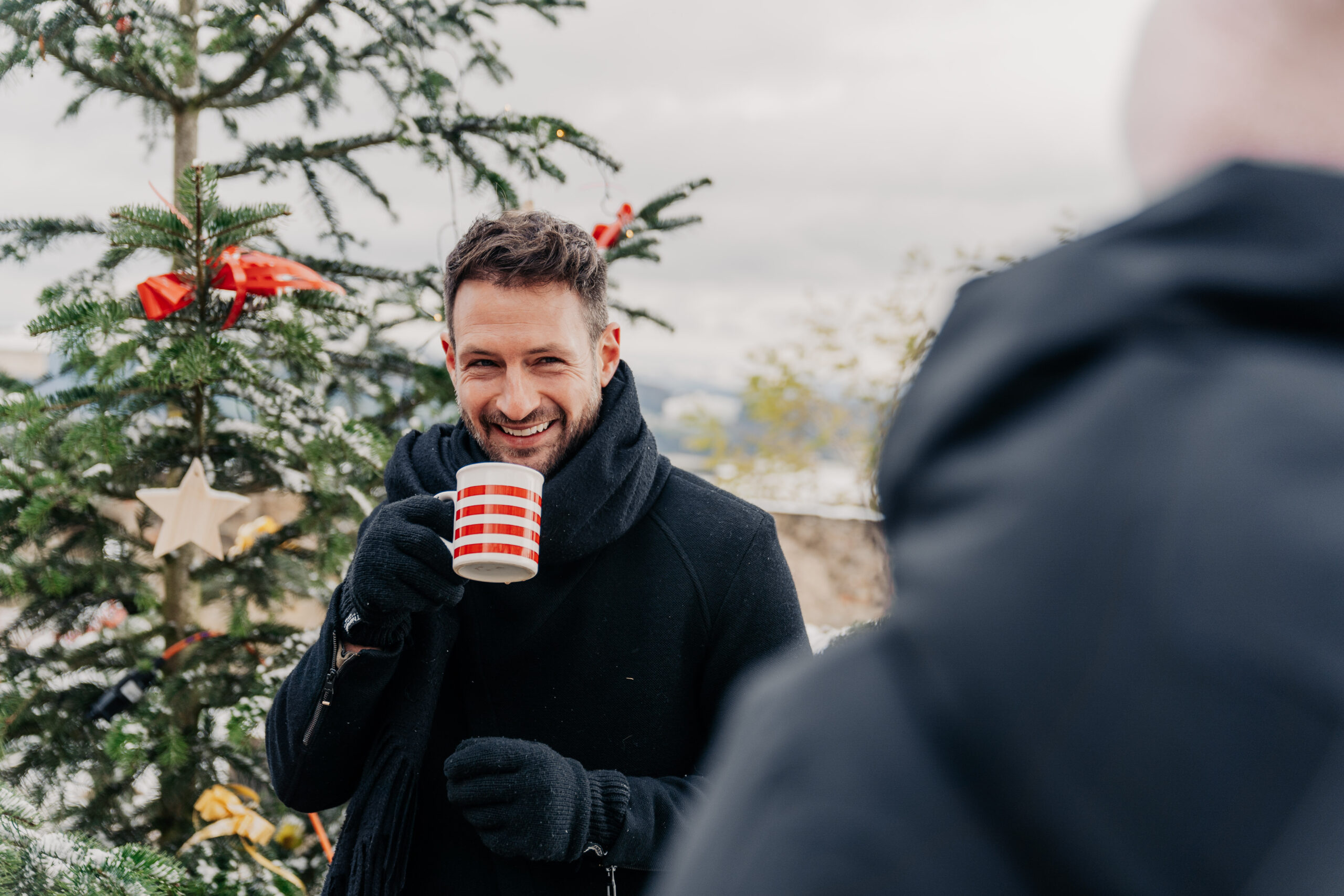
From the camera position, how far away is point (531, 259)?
1783mm

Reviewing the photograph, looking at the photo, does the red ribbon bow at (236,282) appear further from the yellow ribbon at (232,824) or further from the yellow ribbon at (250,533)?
the yellow ribbon at (232,824)

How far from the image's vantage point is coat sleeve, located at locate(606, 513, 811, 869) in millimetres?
1617

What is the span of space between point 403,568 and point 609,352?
0.73 m

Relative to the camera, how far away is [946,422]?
352mm

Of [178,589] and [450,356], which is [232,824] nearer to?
[178,589]

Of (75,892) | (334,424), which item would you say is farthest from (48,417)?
(75,892)

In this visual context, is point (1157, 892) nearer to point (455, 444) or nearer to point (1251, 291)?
point (1251, 291)

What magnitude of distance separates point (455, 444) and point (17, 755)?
177 cm

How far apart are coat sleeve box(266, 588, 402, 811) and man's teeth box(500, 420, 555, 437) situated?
1.53 ft

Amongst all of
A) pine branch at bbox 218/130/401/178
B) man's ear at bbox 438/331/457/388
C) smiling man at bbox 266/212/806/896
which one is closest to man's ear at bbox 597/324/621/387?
smiling man at bbox 266/212/806/896

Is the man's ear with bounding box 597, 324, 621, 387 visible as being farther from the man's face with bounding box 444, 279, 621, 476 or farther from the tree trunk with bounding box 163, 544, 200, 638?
the tree trunk with bounding box 163, 544, 200, 638

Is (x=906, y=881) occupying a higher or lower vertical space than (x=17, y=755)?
higher

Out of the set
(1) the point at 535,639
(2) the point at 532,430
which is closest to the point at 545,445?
(2) the point at 532,430

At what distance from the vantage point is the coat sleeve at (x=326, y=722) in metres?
1.60
